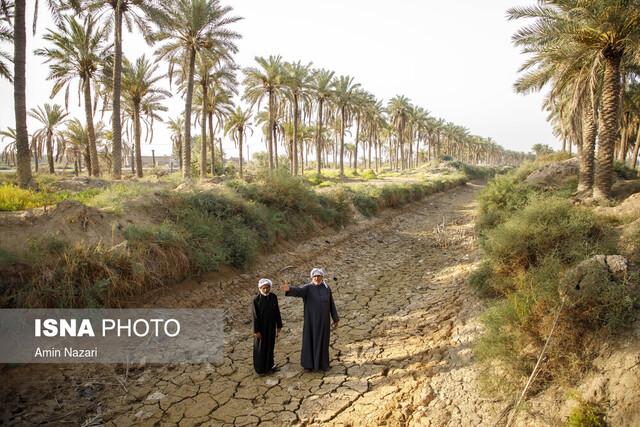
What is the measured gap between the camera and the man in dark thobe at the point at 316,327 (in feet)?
15.3

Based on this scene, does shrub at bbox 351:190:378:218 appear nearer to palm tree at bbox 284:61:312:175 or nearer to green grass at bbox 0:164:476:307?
green grass at bbox 0:164:476:307

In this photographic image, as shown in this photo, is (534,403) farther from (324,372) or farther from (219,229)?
(219,229)

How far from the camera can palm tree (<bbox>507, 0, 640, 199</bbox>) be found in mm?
9211

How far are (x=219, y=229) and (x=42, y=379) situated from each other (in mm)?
4620

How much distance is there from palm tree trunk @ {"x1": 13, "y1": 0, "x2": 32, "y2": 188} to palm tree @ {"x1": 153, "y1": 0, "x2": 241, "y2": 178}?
6.81 meters

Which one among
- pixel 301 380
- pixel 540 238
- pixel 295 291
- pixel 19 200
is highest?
pixel 19 200

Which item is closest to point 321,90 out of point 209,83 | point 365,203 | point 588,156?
point 209,83

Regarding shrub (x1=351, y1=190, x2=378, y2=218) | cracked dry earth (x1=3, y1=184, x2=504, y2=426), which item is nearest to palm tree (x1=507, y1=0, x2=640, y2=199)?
cracked dry earth (x1=3, y1=184, x2=504, y2=426)

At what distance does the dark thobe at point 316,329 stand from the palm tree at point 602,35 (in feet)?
36.3

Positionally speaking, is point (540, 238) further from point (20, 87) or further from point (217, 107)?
point (217, 107)

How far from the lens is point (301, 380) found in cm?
450

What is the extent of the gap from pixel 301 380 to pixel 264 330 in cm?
85

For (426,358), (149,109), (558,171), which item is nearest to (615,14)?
(558,171)

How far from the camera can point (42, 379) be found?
424 centimetres
